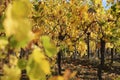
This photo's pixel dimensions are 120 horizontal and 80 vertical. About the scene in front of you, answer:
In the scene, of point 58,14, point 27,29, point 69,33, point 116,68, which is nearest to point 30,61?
point 27,29

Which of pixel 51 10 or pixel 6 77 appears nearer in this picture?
pixel 6 77

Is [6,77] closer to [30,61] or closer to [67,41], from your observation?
[30,61]

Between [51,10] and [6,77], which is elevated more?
[51,10]

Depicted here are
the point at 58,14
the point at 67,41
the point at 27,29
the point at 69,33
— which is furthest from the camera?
the point at 58,14

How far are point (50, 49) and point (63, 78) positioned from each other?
0.29ft

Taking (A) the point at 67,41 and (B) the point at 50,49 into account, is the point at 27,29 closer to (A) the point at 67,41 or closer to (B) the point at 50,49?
Answer: (B) the point at 50,49

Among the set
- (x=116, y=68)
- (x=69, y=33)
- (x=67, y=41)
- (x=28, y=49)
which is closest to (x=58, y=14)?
(x=69, y=33)

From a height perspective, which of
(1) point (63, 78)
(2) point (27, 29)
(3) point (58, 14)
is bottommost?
(1) point (63, 78)

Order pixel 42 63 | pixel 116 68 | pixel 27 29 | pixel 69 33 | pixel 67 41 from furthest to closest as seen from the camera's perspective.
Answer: pixel 116 68 < pixel 69 33 < pixel 67 41 < pixel 42 63 < pixel 27 29

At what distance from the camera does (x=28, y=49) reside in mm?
935

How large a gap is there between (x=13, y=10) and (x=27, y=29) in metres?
0.05

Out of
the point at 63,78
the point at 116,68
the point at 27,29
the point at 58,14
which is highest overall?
the point at 58,14

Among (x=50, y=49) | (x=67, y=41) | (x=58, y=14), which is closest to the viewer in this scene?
(x=50, y=49)

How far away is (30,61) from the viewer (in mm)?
813
